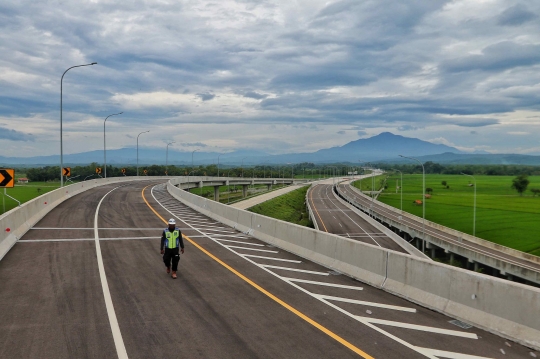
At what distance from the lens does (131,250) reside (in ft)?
51.4

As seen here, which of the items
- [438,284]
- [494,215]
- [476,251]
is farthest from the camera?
[494,215]

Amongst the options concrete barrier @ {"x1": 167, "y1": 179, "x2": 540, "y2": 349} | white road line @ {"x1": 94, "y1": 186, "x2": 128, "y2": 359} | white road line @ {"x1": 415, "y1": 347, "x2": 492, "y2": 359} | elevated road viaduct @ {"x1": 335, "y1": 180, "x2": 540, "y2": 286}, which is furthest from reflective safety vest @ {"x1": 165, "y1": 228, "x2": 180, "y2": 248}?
elevated road viaduct @ {"x1": 335, "y1": 180, "x2": 540, "y2": 286}

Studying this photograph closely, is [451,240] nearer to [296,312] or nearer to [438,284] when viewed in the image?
[438,284]

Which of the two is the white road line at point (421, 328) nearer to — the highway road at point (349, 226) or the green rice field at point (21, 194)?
the highway road at point (349, 226)

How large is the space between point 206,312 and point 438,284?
482 cm

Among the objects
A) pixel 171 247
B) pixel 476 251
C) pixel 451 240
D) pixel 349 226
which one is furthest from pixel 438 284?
pixel 349 226

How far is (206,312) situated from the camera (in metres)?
9.22

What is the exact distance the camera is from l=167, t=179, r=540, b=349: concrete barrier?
796cm

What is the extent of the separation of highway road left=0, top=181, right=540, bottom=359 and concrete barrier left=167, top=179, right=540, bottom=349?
298 millimetres

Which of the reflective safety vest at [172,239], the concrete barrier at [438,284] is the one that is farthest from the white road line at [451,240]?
the reflective safety vest at [172,239]

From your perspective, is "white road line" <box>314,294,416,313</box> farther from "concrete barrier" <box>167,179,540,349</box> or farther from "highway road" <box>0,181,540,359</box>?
"concrete barrier" <box>167,179,540,349</box>

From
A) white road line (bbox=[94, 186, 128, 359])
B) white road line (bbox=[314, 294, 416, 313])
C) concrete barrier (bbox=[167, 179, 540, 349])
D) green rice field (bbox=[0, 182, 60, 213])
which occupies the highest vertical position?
concrete barrier (bbox=[167, 179, 540, 349])

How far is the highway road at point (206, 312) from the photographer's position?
292 inches

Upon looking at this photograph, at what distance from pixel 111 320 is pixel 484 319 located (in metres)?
6.85
